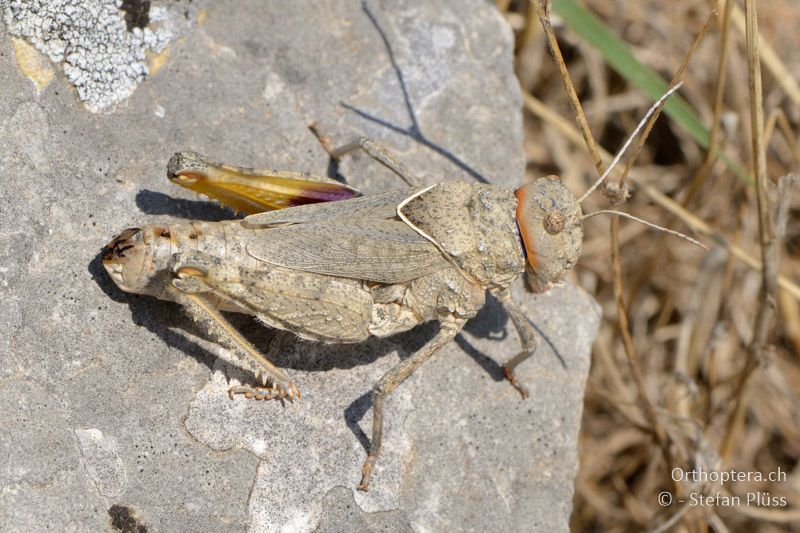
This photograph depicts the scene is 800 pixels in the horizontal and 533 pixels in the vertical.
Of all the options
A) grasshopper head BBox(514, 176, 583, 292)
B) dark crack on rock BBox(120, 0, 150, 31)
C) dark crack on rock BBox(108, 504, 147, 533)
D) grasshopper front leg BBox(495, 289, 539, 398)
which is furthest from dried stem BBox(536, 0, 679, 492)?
dark crack on rock BBox(108, 504, 147, 533)

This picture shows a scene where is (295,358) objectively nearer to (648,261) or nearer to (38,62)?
(38,62)

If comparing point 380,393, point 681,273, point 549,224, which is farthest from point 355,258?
point 681,273

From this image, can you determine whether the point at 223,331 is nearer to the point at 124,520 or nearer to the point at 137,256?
the point at 137,256

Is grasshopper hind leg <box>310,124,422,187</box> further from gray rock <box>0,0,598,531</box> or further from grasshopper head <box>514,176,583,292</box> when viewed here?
grasshopper head <box>514,176,583,292</box>

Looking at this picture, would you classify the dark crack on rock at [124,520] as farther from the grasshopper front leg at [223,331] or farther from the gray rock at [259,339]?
the grasshopper front leg at [223,331]

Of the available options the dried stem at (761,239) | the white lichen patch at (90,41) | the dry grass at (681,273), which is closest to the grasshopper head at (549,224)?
the dried stem at (761,239)

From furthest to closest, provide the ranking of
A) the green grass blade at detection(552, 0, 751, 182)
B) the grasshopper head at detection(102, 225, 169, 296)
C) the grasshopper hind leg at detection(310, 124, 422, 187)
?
the green grass blade at detection(552, 0, 751, 182) < the grasshopper hind leg at detection(310, 124, 422, 187) < the grasshopper head at detection(102, 225, 169, 296)

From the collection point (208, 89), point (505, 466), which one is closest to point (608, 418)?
point (505, 466)

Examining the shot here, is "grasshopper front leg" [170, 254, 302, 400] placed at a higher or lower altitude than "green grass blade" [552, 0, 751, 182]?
lower
